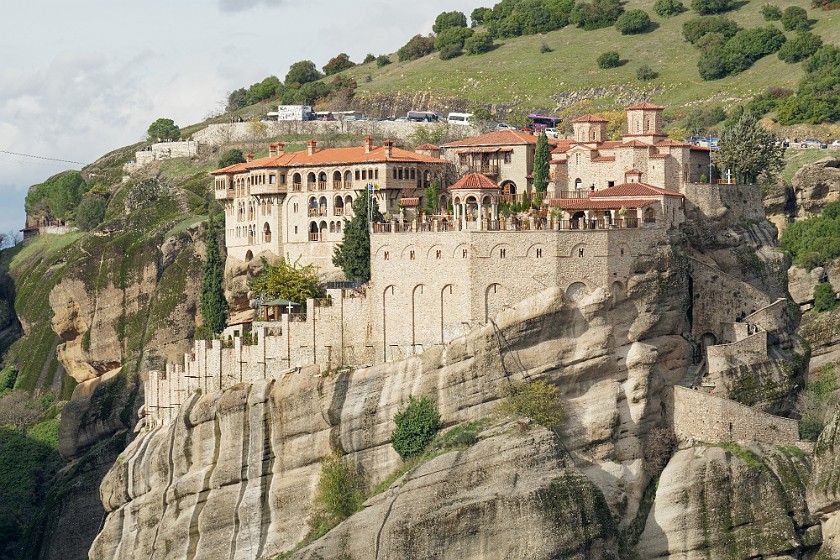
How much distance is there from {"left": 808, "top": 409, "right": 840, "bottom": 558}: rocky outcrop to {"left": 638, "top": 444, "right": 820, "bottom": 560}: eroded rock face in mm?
24419

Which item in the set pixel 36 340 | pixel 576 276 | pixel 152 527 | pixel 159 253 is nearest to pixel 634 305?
pixel 576 276

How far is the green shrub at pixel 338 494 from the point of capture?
95.0m

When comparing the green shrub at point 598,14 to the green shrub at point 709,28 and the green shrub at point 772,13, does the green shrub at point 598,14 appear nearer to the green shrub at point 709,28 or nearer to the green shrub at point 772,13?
the green shrub at point 709,28

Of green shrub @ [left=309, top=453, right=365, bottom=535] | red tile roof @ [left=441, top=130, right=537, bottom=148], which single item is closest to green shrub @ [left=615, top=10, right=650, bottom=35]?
red tile roof @ [left=441, top=130, right=537, bottom=148]

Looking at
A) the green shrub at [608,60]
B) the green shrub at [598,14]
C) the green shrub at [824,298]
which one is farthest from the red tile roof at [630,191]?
the green shrub at [598,14]

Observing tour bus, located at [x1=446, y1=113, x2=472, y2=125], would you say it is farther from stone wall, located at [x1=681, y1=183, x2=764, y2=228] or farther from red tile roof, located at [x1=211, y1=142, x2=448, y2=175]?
stone wall, located at [x1=681, y1=183, x2=764, y2=228]

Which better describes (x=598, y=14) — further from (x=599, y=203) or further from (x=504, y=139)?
(x=599, y=203)

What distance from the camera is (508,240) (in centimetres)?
9350

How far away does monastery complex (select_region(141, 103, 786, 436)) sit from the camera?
93.6m

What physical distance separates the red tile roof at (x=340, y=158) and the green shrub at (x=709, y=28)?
233 ft

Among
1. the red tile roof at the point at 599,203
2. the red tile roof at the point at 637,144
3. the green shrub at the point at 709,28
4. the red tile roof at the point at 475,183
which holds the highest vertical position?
the green shrub at the point at 709,28

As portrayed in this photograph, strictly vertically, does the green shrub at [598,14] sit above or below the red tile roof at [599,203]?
above

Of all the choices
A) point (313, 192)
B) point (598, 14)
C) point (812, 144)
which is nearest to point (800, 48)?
point (812, 144)

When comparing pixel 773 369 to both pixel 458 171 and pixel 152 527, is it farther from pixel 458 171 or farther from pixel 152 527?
pixel 152 527
